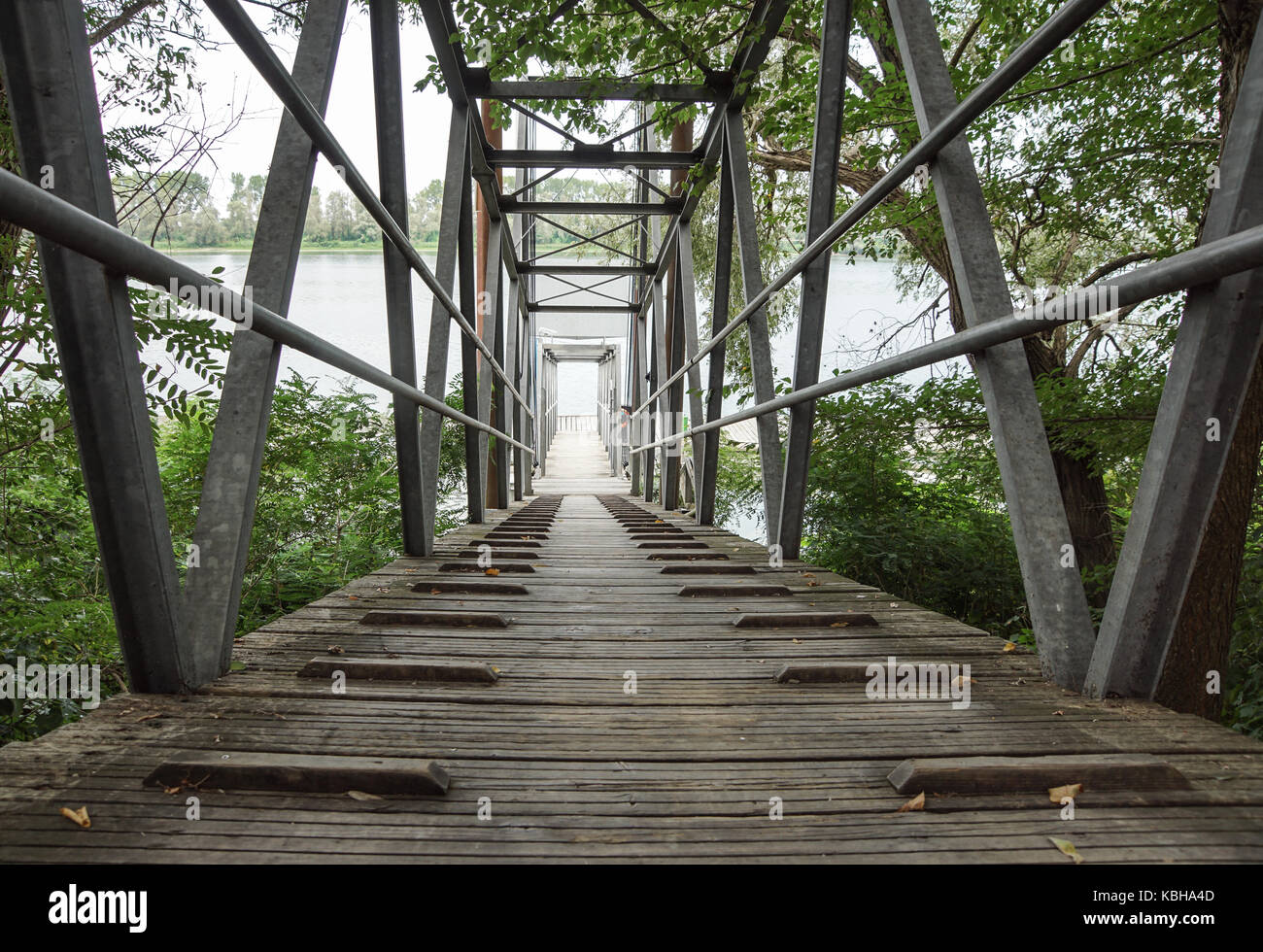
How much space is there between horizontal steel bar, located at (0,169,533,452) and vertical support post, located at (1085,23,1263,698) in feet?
4.78

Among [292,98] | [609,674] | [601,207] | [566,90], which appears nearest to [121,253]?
[292,98]

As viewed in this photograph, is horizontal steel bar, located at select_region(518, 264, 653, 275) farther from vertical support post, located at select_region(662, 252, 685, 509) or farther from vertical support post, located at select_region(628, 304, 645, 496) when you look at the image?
vertical support post, located at select_region(662, 252, 685, 509)

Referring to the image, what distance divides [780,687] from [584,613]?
812 millimetres

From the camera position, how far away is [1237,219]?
974mm

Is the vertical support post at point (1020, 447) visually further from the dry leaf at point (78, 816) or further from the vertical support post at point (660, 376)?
the vertical support post at point (660, 376)

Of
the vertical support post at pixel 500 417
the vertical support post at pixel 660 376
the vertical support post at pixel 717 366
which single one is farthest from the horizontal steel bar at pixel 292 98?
the vertical support post at pixel 660 376

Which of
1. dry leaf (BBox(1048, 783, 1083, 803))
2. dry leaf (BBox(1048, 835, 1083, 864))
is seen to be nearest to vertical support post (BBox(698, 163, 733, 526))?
dry leaf (BBox(1048, 783, 1083, 803))

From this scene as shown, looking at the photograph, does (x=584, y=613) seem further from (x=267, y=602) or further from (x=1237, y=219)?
(x=267, y=602)

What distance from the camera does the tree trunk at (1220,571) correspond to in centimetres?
280

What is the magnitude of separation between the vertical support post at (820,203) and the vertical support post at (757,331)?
52 cm

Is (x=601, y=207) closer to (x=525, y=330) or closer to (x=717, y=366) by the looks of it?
(x=717, y=366)

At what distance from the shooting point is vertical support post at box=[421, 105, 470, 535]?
3359 mm

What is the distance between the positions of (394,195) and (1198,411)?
101 inches
